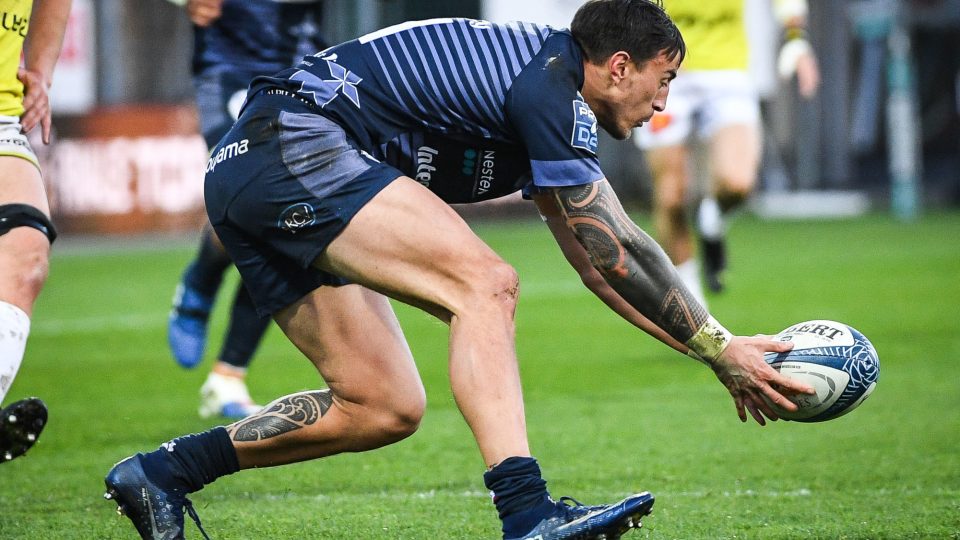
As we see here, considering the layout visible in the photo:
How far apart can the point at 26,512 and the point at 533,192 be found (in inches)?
79.4

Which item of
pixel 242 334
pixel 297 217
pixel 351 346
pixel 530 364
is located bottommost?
pixel 530 364

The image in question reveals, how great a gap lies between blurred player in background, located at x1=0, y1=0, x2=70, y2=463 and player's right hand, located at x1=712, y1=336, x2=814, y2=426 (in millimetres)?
1819

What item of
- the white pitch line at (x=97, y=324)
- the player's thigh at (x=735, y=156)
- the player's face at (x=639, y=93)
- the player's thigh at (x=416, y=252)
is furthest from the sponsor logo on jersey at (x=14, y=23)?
the white pitch line at (x=97, y=324)

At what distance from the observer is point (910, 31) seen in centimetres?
2559

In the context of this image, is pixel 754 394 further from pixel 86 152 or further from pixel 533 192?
pixel 86 152

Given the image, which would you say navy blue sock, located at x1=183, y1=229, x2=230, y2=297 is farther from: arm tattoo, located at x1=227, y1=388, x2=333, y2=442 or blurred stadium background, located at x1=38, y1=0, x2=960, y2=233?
blurred stadium background, located at x1=38, y1=0, x2=960, y2=233

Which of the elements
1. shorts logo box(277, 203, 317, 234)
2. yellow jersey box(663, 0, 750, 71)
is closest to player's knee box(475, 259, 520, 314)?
shorts logo box(277, 203, 317, 234)

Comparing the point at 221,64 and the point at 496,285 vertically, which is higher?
the point at 221,64

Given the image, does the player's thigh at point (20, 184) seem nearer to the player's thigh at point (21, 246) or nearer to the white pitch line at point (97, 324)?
the player's thigh at point (21, 246)

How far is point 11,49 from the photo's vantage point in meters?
4.36

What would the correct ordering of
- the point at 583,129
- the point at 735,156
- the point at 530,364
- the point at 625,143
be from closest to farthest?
the point at 583,129 < the point at 530,364 < the point at 735,156 < the point at 625,143

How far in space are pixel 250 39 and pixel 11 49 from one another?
10.5 ft

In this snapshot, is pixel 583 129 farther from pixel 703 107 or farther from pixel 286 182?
pixel 703 107

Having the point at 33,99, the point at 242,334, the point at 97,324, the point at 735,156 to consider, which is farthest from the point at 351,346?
the point at 97,324
